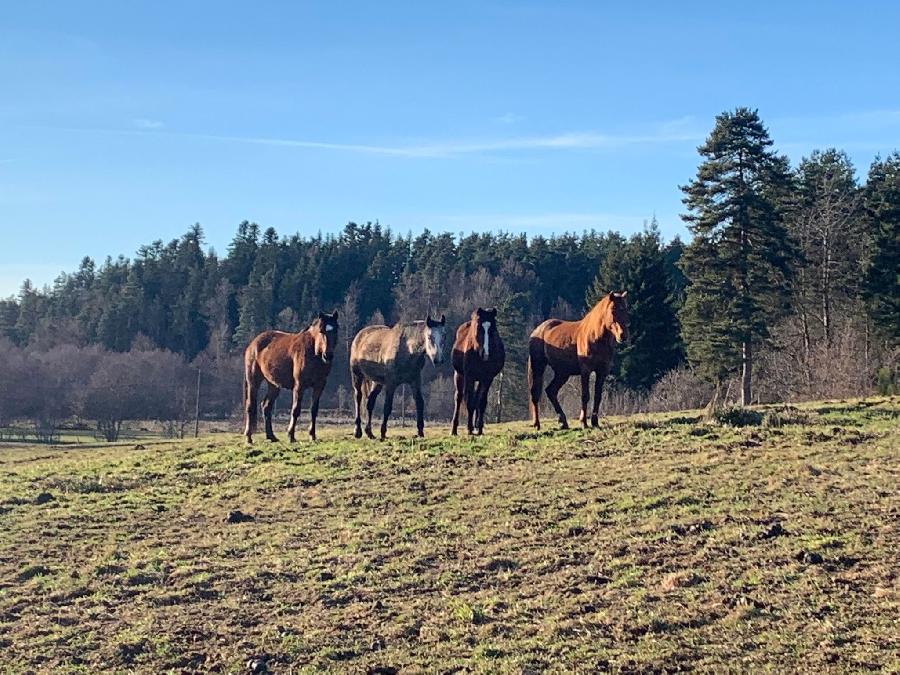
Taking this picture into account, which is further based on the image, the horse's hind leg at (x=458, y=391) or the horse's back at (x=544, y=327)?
the horse's back at (x=544, y=327)

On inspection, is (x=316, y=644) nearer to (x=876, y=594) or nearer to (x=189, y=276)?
(x=876, y=594)

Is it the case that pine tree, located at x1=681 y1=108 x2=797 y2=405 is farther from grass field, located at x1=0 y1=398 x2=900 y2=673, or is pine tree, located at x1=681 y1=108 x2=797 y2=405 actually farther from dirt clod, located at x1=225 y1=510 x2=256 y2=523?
dirt clod, located at x1=225 y1=510 x2=256 y2=523

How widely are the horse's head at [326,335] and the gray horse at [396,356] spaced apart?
100 cm

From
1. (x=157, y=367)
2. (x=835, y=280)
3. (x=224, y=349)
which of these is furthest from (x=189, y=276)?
(x=835, y=280)

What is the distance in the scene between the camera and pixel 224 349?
98.3 metres

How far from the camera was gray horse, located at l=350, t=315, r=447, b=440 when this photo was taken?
1791 centimetres

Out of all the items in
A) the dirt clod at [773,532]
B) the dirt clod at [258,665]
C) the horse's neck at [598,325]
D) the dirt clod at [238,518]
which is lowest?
the dirt clod at [258,665]

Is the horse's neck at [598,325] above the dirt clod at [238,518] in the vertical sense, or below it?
above

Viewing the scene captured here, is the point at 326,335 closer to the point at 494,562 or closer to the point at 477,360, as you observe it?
the point at 477,360

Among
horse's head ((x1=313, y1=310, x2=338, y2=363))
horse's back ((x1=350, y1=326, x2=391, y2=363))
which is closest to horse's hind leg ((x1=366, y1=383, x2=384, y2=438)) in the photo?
horse's back ((x1=350, y1=326, x2=391, y2=363))

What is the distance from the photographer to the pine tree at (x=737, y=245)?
3528 centimetres

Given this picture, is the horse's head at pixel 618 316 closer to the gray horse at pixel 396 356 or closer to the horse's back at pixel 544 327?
the horse's back at pixel 544 327

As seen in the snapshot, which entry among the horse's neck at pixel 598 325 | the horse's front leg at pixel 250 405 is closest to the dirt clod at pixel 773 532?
the horse's neck at pixel 598 325

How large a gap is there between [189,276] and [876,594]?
380ft
